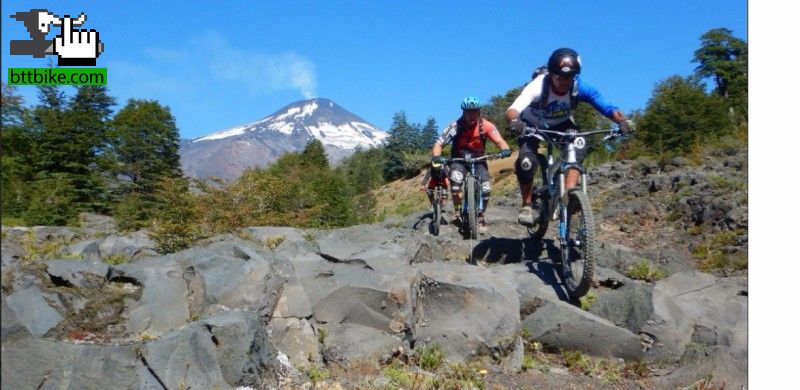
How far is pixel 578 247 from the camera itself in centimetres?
586

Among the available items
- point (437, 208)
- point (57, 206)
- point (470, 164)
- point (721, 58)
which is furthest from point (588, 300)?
point (721, 58)

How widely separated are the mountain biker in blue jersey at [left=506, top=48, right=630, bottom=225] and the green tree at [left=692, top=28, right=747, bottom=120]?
4780 centimetres

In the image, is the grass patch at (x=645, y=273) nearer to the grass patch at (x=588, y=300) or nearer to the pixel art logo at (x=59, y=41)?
the grass patch at (x=588, y=300)

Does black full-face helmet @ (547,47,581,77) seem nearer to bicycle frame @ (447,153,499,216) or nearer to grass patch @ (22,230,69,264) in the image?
bicycle frame @ (447,153,499,216)

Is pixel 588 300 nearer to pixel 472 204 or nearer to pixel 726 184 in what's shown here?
pixel 472 204

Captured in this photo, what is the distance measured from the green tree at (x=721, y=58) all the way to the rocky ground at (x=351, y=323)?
48.8 meters

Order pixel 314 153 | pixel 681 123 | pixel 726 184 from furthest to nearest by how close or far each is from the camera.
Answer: pixel 314 153
pixel 681 123
pixel 726 184

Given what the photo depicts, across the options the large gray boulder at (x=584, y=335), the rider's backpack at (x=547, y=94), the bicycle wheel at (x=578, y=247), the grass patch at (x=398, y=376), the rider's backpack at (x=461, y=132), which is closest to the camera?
the grass patch at (x=398, y=376)

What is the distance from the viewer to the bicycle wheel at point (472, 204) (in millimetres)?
8211

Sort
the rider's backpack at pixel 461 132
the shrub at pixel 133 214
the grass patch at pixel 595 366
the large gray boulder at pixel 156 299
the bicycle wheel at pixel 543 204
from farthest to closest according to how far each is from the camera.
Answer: the shrub at pixel 133 214 → the rider's backpack at pixel 461 132 → the bicycle wheel at pixel 543 204 → the grass patch at pixel 595 366 → the large gray boulder at pixel 156 299

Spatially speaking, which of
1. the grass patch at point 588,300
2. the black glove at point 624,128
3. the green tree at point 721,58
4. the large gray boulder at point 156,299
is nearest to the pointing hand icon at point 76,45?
the large gray boulder at point 156,299

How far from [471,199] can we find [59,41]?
639 cm

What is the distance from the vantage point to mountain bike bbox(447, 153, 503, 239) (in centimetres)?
823
